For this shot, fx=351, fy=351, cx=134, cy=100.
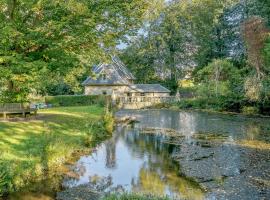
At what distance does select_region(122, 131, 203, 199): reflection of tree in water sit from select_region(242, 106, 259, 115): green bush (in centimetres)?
2342

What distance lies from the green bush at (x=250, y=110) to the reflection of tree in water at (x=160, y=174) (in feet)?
76.9

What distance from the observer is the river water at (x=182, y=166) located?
36.7ft

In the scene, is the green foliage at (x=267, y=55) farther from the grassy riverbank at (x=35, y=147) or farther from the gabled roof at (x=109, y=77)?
the gabled roof at (x=109, y=77)

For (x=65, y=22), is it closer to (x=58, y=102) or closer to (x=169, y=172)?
(x=169, y=172)

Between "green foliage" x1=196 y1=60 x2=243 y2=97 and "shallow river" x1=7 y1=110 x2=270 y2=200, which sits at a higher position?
"green foliage" x1=196 y1=60 x2=243 y2=97

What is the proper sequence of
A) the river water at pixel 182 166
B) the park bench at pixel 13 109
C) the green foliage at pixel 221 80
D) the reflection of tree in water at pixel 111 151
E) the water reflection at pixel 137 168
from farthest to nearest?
the green foliage at pixel 221 80 → the park bench at pixel 13 109 → the reflection of tree in water at pixel 111 151 → the water reflection at pixel 137 168 → the river water at pixel 182 166

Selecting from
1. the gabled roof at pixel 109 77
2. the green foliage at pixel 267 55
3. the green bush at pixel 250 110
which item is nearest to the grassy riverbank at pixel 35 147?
the green foliage at pixel 267 55

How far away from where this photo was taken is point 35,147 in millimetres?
13953

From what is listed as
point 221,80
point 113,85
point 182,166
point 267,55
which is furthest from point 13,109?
point 113,85

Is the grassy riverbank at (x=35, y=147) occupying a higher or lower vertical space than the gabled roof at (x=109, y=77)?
lower

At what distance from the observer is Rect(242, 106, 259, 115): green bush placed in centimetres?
4088

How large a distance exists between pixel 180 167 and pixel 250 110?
97.7ft

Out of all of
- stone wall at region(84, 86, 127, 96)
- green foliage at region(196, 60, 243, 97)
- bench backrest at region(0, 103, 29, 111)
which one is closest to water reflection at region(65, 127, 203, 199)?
bench backrest at region(0, 103, 29, 111)

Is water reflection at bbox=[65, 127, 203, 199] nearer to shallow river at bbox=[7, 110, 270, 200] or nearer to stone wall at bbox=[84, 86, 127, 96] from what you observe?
shallow river at bbox=[7, 110, 270, 200]
